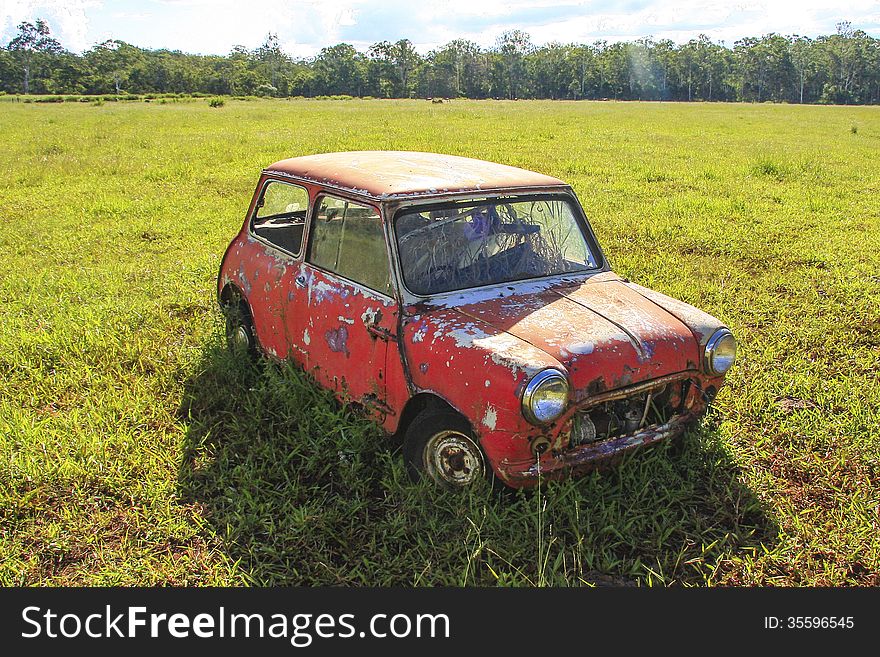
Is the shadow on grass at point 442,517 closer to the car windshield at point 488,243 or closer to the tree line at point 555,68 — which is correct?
the car windshield at point 488,243

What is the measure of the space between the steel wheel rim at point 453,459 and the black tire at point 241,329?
1.83 metres

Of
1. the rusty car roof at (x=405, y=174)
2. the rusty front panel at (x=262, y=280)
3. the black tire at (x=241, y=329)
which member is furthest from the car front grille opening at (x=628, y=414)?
the black tire at (x=241, y=329)

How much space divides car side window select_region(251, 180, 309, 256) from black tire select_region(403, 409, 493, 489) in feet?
5.44

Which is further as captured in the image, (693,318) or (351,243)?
(351,243)

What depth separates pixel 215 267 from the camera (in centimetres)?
698

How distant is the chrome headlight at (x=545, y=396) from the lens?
2.73 meters

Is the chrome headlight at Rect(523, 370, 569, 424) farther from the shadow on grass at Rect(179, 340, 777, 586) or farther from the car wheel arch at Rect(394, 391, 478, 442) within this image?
the shadow on grass at Rect(179, 340, 777, 586)

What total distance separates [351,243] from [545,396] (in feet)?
4.82

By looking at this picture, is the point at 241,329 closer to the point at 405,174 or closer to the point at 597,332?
the point at 405,174

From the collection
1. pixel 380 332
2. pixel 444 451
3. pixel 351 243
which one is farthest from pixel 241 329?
pixel 444 451

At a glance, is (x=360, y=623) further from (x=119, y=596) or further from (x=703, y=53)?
(x=703, y=53)

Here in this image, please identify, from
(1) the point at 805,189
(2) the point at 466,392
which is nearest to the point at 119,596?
(2) the point at 466,392

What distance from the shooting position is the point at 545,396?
9.07 ft

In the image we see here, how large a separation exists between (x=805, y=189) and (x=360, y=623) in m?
11.2
